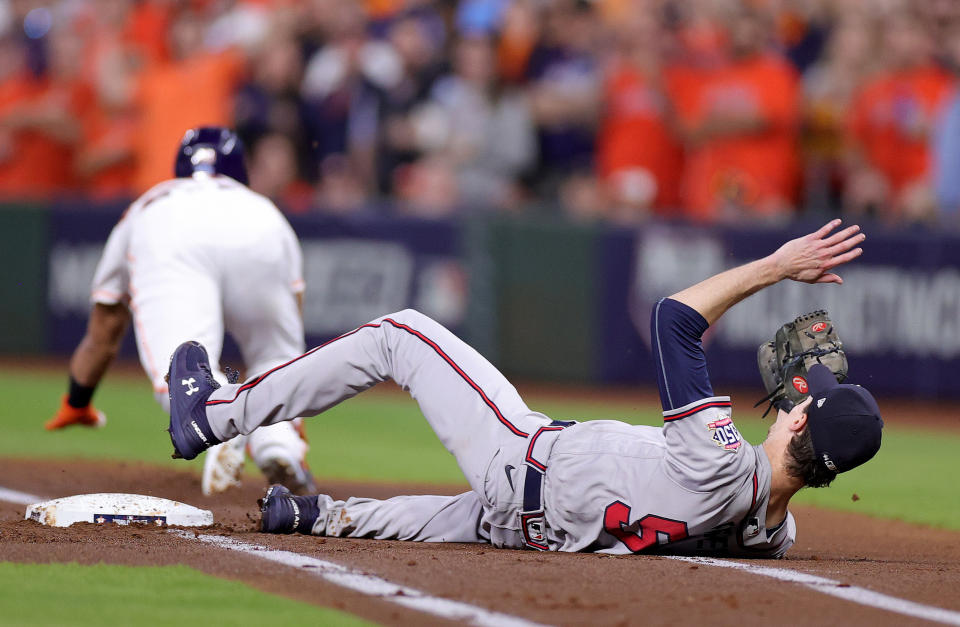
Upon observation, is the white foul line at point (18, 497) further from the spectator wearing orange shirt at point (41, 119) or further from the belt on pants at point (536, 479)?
the spectator wearing orange shirt at point (41, 119)

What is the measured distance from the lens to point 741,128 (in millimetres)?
11883

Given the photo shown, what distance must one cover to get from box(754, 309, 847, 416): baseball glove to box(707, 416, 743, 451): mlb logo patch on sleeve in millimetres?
363

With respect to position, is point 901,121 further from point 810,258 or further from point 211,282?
point 810,258

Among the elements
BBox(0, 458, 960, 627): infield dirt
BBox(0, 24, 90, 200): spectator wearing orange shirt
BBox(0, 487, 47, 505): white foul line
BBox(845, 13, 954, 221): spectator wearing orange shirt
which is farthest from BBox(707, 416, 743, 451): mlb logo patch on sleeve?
BBox(0, 24, 90, 200): spectator wearing orange shirt

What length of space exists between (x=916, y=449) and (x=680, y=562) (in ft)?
18.2

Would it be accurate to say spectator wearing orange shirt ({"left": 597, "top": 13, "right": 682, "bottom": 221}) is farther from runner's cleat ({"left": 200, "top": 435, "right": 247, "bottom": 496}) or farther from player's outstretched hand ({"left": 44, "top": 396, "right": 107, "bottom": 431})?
runner's cleat ({"left": 200, "top": 435, "right": 247, "bottom": 496})

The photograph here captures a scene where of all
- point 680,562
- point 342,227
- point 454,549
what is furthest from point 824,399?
point 342,227

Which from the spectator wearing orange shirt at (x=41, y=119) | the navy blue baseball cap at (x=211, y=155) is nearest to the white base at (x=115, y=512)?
the navy blue baseball cap at (x=211, y=155)

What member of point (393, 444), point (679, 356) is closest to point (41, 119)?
point (393, 444)

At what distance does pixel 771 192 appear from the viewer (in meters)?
12.2

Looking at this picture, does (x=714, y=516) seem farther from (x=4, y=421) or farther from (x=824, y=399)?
(x=4, y=421)

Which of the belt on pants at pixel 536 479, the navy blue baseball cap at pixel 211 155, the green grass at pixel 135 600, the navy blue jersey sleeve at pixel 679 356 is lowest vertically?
the green grass at pixel 135 600

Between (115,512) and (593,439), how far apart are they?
1926 millimetres

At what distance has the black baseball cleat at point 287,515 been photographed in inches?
217
